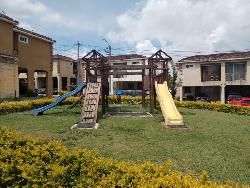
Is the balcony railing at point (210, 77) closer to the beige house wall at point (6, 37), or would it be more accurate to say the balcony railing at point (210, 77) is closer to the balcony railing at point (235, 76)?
the balcony railing at point (235, 76)

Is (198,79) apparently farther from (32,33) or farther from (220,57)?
(32,33)

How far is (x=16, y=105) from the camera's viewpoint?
2055 centimetres

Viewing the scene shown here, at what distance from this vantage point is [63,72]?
56.3 m

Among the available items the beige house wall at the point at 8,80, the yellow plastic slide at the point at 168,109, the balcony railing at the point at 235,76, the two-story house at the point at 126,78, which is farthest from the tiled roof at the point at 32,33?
the balcony railing at the point at 235,76

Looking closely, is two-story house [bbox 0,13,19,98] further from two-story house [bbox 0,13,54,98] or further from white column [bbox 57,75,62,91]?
white column [bbox 57,75,62,91]

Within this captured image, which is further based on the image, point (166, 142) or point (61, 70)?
point (61, 70)

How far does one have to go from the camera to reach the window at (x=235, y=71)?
127ft

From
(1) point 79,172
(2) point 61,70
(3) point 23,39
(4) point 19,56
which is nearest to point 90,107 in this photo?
(1) point 79,172

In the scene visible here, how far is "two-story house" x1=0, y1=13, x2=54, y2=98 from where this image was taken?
2459 centimetres

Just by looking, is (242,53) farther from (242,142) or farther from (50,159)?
(50,159)

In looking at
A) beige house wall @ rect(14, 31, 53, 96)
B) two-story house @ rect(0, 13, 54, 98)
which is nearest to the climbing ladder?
two-story house @ rect(0, 13, 54, 98)

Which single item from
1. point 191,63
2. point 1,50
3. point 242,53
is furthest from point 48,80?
point 242,53

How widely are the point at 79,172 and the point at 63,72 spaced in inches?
2084

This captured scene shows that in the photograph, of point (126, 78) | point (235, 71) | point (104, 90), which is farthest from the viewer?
point (126, 78)
